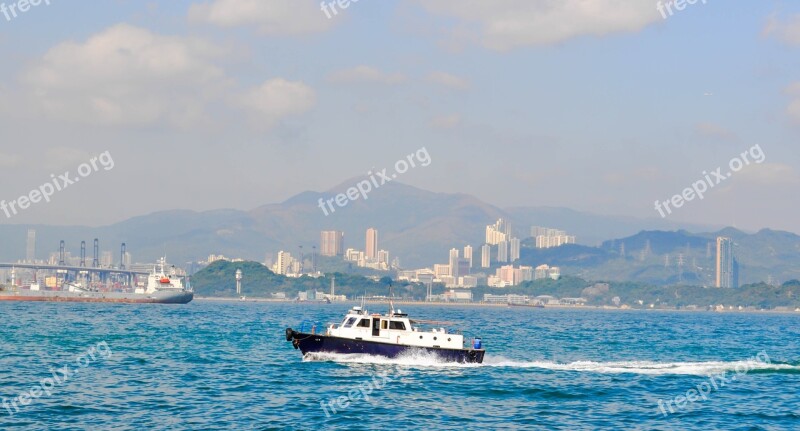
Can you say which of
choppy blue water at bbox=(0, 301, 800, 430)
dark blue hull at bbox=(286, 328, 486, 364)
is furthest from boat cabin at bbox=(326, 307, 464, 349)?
Result: choppy blue water at bbox=(0, 301, 800, 430)

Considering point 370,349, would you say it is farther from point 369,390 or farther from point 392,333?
point 369,390

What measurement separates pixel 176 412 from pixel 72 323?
257 feet

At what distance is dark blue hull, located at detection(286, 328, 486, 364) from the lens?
204 feet

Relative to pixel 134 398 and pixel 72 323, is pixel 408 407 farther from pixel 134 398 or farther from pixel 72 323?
pixel 72 323

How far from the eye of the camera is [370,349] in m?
62.3

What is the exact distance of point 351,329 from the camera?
62.6 metres

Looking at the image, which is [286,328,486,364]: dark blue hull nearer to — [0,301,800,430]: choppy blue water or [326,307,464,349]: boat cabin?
[326,307,464,349]: boat cabin

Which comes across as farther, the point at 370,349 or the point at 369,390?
the point at 370,349

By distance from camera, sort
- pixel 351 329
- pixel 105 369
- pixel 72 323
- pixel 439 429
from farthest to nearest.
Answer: pixel 72 323, pixel 351 329, pixel 105 369, pixel 439 429

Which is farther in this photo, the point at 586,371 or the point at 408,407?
the point at 586,371

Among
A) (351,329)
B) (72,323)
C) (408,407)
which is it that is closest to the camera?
(408,407)

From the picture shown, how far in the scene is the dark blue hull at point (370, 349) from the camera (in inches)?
2447

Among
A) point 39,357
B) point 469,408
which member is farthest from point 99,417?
point 39,357

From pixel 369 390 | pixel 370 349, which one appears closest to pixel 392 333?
pixel 370 349
